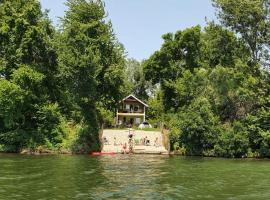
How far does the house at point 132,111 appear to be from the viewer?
100375mm

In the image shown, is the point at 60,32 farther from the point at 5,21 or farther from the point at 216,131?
the point at 216,131

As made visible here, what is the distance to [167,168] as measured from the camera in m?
41.2

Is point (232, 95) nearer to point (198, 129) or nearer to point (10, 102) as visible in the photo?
point (198, 129)

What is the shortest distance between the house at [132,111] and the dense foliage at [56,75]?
3402 cm

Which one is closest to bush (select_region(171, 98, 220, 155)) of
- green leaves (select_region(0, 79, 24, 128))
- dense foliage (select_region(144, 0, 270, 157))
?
dense foliage (select_region(144, 0, 270, 157))

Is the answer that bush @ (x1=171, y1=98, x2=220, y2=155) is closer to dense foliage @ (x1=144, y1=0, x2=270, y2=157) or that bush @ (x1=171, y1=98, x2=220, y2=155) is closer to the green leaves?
dense foliage @ (x1=144, y1=0, x2=270, y2=157)

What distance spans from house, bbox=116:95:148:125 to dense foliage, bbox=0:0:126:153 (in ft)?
112

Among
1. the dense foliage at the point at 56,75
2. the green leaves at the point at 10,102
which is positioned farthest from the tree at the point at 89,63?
the green leaves at the point at 10,102

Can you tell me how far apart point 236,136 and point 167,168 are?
1891cm

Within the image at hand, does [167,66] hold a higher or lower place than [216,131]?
higher

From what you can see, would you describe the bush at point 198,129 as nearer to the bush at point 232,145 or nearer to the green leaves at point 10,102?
the bush at point 232,145

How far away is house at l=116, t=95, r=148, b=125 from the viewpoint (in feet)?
329

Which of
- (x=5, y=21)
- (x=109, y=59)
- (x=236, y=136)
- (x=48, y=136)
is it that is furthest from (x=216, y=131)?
(x=5, y=21)

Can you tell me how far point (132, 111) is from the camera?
333 ft
